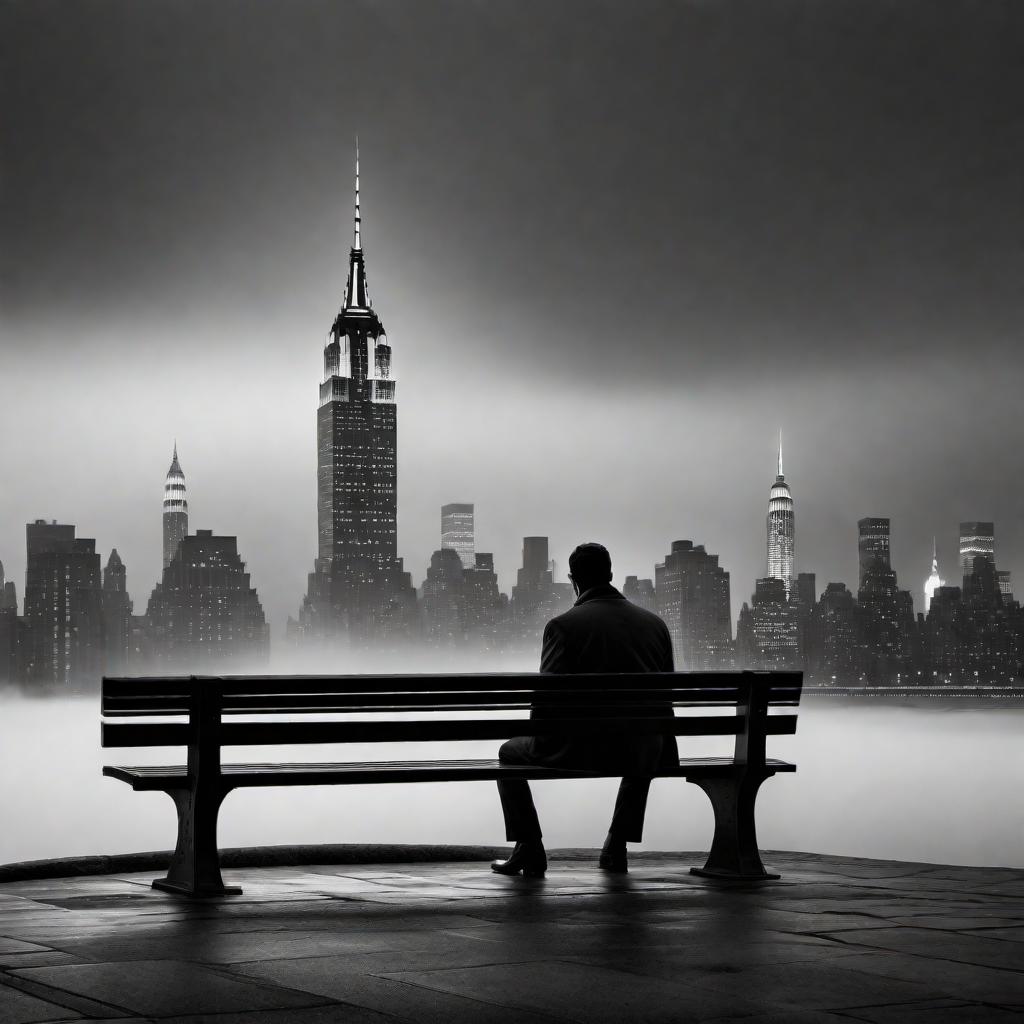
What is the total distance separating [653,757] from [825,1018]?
283cm

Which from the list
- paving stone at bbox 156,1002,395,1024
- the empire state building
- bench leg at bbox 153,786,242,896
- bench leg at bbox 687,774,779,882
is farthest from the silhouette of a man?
the empire state building

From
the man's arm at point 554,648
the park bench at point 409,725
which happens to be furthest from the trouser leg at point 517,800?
the man's arm at point 554,648

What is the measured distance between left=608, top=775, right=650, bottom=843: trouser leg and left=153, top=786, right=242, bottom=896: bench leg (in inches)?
66.9

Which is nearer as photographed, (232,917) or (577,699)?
(232,917)

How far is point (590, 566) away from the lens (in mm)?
6246

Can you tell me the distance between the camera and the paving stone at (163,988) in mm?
3084

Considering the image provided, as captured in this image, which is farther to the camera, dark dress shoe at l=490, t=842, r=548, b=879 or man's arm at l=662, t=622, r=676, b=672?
man's arm at l=662, t=622, r=676, b=672

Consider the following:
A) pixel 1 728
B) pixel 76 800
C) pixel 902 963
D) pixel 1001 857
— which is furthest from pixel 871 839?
pixel 1 728

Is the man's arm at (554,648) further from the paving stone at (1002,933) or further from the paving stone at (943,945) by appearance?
the paving stone at (1002,933)

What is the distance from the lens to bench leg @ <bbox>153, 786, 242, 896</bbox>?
5129mm

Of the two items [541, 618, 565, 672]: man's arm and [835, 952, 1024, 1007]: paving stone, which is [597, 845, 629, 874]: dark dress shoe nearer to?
[541, 618, 565, 672]: man's arm

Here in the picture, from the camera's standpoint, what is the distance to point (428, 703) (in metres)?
5.49

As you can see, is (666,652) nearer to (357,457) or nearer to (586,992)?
(586,992)

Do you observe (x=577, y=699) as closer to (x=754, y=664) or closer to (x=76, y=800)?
(x=76, y=800)
